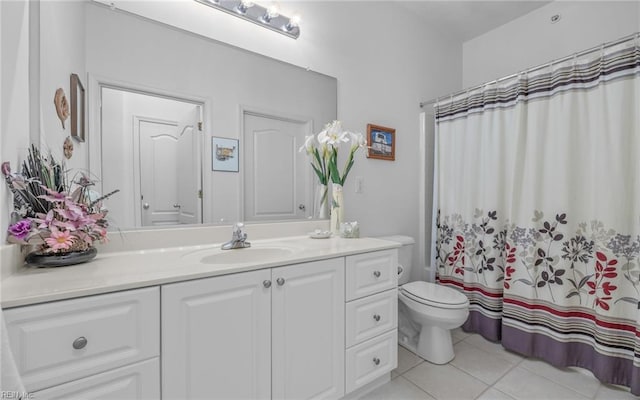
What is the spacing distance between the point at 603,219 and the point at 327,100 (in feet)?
5.56

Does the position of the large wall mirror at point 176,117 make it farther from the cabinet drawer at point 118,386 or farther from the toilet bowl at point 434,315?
the toilet bowl at point 434,315

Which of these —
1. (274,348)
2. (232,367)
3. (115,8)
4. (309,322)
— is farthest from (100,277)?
(115,8)

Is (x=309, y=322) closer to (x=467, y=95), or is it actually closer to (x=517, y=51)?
(x=467, y=95)

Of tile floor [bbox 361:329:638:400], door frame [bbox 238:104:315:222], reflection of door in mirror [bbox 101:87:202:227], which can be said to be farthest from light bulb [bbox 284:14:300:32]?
tile floor [bbox 361:329:638:400]

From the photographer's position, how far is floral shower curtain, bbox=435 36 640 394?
1.43m

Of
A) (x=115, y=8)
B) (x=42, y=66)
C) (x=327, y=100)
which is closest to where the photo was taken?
(x=42, y=66)

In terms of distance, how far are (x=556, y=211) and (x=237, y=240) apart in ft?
6.02

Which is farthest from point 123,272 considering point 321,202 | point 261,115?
point 321,202

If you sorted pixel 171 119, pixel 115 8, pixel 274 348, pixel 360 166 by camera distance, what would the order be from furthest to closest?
pixel 360 166
pixel 171 119
pixel 115 8
pixel 274 348

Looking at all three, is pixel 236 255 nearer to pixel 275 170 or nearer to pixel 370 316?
pixel 275 170

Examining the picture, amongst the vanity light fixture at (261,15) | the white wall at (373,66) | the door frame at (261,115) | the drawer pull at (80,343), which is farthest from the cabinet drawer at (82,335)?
the vanity light fixture at (261,15)

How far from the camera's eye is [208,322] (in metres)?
0.92

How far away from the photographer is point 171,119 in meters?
1.33

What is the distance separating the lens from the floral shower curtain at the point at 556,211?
1431 mm
